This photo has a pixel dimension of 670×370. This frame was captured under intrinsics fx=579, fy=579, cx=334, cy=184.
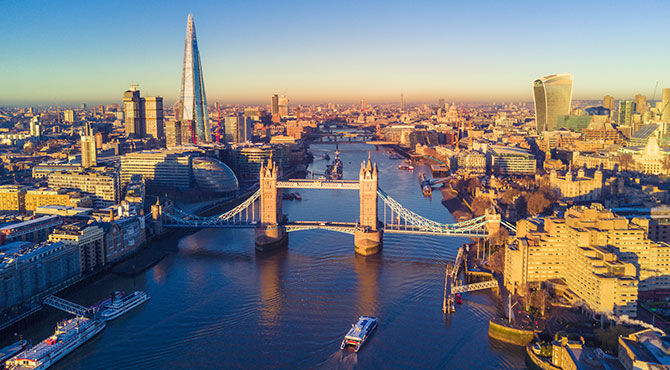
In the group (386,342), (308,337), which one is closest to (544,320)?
(386,342)

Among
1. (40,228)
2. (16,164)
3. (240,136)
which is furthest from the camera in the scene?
(240,136)

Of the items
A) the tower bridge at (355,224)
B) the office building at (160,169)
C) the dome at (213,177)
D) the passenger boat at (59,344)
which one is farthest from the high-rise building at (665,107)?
the passenger boat at (59,344)

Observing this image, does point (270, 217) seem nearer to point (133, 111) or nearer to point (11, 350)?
point (11, 350)

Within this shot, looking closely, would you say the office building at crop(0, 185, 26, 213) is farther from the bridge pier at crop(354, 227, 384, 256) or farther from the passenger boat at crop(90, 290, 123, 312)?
the bridge pier at crop(354, 227, 384, 256)

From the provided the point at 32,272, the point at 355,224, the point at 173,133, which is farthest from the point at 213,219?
the point at 173,133

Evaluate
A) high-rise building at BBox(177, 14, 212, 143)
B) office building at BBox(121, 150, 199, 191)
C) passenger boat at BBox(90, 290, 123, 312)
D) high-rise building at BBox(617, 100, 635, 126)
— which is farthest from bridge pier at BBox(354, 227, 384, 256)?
high-rise building at BBox(617, 100, 635, 126)

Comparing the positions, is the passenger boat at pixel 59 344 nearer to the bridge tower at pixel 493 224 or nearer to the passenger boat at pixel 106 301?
the passenger boat at pixel 106 301

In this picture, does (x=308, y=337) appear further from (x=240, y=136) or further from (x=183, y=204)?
(x=240, y=136)
